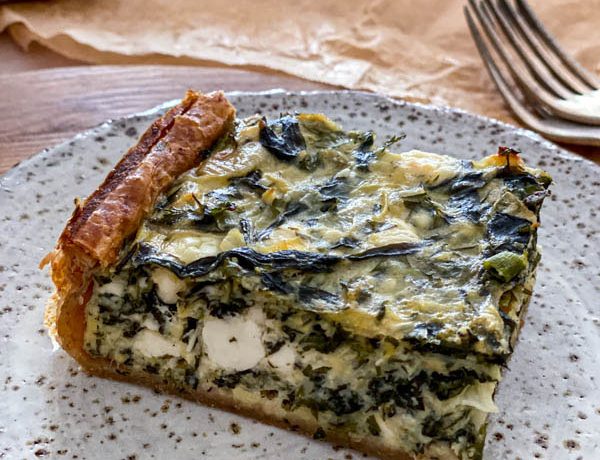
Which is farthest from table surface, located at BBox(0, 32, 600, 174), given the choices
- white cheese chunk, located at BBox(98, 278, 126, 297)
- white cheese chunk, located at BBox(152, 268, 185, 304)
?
white cheese chunk, located at BBox(152, 268, 185, 304)

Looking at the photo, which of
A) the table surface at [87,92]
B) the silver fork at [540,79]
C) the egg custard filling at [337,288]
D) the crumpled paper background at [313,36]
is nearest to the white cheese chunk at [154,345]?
the egg custard filling at [337,288]

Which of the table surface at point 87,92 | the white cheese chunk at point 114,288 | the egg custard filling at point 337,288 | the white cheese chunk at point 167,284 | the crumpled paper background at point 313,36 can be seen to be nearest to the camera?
the egg custard filling at point 337,288

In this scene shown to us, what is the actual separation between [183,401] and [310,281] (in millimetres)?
910

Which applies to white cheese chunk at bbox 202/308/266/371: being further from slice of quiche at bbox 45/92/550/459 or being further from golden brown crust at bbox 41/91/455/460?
golden brown crust at bbox 41/91/455/460

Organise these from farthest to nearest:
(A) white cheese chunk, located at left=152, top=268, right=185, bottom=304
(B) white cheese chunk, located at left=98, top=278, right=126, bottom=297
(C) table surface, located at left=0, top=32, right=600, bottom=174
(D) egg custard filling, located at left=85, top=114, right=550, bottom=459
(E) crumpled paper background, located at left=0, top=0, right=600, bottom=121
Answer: (E) crumpled paper background, located at left=0, top=0, right=600, bottom=121 → (C) table surface, located at left=0, top=32, right=600, bottom=174 → (B) white cheese chunk, located at left=98, top=278, right=126, bottom=297 → (A) white cheese chunk, located at left=152, top=268, right=185, bottom=304 → (D) egg custard filling, located at left=85, top=114, right=550, bottom=459

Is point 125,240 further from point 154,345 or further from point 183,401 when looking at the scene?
point 183,401

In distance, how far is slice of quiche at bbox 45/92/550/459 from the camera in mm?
3146

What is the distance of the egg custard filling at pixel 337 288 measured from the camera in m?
3.12

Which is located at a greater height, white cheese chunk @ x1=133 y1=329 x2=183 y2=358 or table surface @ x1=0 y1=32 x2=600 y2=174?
table surface @ x1=0 y1=32 x2=600 y2=174

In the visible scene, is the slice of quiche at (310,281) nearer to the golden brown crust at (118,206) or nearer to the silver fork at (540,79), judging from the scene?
the golden brown crust at (118,206)

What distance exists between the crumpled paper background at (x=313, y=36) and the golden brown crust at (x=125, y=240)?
2.34 meters

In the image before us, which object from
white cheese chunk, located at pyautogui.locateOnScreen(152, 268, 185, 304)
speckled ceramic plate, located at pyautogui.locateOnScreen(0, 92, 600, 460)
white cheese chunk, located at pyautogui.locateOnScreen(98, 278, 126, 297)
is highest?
white cheese chunk, located at pyautogui.locateOnScreen(152, 268, 185, 304)

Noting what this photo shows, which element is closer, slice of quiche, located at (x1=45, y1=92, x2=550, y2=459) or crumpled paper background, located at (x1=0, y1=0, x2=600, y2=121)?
slice of quiche, located at (x1=45, y1=92, x2=550, y2=459)

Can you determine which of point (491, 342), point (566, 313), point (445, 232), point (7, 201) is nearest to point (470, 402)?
point (491, 342)
